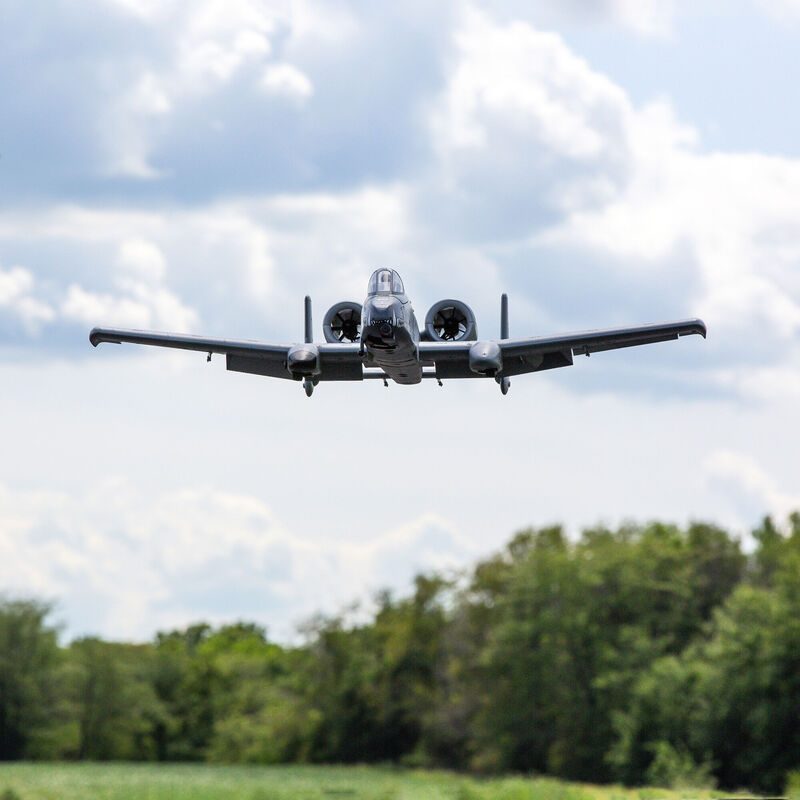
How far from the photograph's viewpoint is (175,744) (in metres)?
133

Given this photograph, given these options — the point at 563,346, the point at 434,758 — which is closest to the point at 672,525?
the point at 434,758

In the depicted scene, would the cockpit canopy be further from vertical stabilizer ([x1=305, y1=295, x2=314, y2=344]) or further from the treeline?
the treeline

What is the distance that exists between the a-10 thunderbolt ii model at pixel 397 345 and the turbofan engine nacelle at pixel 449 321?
3 centimetres

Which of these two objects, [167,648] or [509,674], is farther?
[167,648]

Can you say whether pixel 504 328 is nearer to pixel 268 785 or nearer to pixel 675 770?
pixel 268 785

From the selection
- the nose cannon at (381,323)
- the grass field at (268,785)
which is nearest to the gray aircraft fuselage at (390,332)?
the nose cannon at (381,323)

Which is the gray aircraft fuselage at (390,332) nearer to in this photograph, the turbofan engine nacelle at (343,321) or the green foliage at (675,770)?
the turbofan engine nacelle at (343,321)

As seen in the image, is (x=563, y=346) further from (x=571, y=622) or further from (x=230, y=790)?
(x=571, y=622)

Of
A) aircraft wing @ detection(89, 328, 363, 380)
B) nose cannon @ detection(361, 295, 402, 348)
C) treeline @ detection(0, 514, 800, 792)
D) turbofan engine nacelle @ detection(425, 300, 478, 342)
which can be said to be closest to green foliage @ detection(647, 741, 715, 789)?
treeline @ detection(0, 514, 800, 792)

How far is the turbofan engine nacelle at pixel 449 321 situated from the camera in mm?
32375

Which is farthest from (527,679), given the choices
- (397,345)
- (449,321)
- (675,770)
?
(397,345)

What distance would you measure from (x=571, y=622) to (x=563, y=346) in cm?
7642

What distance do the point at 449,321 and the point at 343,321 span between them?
8.82ft

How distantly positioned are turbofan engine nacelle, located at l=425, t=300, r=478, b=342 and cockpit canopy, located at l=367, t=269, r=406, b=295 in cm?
246
